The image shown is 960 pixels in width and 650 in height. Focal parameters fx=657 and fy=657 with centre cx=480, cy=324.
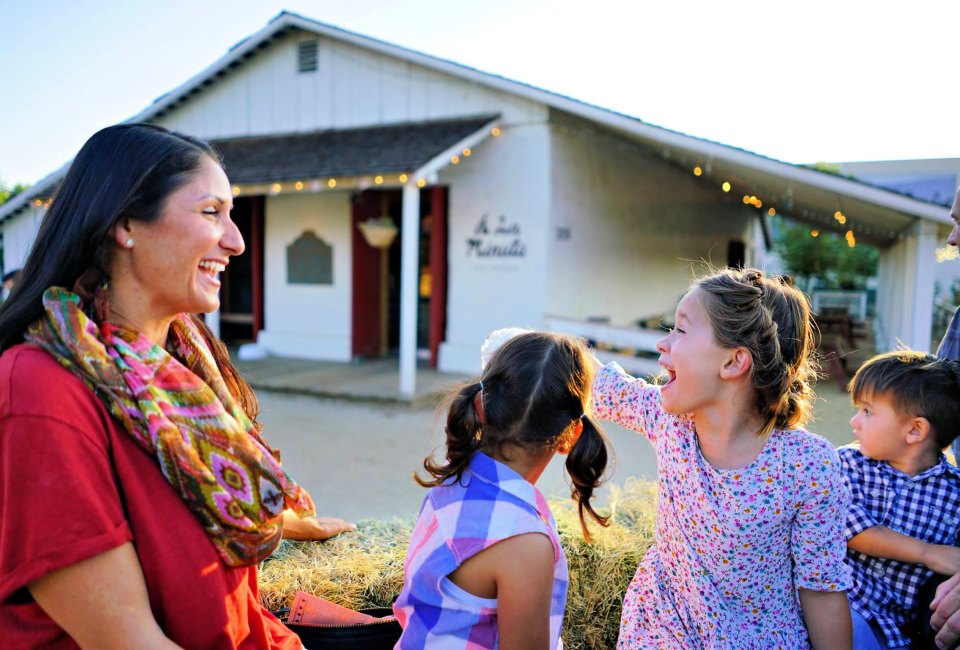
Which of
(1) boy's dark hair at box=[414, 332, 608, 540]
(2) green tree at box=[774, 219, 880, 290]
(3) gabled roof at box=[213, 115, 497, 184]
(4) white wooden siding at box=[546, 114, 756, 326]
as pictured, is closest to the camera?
(1) boy's dark hair at box=[414, 332, 608, 540]

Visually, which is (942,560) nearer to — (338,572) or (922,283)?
(338,572)

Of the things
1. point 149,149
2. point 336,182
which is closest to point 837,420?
point 336,182

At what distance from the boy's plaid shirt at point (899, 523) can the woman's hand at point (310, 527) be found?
1695 mm

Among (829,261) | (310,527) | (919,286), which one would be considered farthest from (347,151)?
(829,261)

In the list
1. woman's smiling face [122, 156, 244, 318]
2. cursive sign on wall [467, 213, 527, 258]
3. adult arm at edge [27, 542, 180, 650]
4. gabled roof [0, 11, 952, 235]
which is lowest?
adult arm at edge [27, 542, 180, 650]

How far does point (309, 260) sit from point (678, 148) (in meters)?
6.51

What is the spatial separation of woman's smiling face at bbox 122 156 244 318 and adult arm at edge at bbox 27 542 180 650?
52 cm

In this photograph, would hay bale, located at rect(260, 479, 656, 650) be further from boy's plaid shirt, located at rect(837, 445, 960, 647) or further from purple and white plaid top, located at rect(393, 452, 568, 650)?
boy's plaid shirt, located at rect(837, 445, 960, 647)

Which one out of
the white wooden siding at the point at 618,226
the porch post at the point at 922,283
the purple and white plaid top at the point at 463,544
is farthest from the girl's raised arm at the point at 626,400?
the white wooden siding at the point at 618,226

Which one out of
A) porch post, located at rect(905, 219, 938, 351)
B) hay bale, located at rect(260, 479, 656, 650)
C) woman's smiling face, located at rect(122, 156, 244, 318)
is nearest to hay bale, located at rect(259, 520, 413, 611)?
hay bale, located at rect(260, 479, 656, 650)

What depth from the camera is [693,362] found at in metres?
1.68

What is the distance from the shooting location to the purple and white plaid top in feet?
4.73

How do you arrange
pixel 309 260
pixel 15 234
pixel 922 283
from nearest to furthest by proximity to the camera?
pixel 922 283 < pixel 309 260 < pixel 15 234

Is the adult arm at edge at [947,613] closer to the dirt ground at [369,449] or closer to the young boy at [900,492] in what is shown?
the young boy at [900,492]
